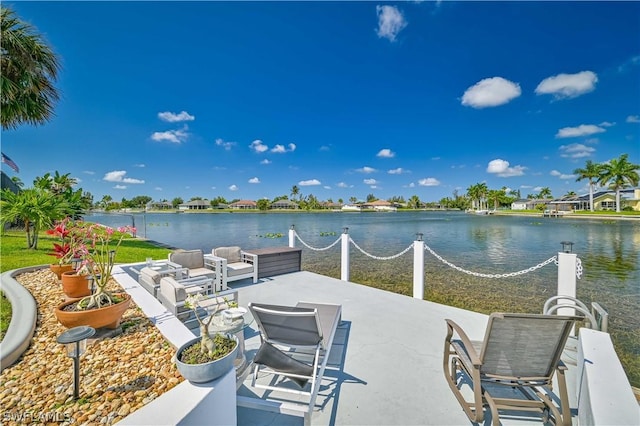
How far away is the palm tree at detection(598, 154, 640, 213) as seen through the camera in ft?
109

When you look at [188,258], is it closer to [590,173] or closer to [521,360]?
[521,360]

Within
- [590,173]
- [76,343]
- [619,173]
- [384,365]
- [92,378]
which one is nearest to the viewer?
[76,343]

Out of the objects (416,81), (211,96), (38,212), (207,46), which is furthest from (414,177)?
(38,212)

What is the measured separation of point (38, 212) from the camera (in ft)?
23.6

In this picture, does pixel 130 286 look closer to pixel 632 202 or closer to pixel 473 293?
pixel 473 293

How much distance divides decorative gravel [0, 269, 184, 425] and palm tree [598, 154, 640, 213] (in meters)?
52.2

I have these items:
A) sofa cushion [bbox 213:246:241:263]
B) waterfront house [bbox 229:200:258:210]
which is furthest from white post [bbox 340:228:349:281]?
waterfront house [bbox 229:200:258:210]

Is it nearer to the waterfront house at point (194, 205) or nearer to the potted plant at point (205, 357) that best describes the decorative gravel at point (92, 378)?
the potted plant at point (205, 357)

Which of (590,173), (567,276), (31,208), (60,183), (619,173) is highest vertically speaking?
(590,173)

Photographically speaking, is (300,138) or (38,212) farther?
(300,138)

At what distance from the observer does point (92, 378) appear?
1.86 m

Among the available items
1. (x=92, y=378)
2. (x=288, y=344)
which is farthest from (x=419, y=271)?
(x=92, y=378)

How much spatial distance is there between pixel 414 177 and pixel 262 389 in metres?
60.8

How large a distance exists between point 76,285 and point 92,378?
2119 millimetres
